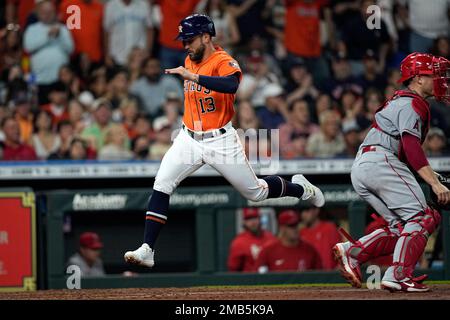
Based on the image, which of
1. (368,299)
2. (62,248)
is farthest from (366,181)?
(62,248)

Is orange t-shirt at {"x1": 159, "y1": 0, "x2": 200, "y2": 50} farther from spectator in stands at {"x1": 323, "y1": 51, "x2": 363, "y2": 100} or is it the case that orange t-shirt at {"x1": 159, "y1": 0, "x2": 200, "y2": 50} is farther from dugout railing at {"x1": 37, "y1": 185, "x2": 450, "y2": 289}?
dugout railing at {"x1": 37, "y1": 185, "x2": 450, "y2": 289}

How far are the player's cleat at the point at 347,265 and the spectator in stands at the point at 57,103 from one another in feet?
17.9

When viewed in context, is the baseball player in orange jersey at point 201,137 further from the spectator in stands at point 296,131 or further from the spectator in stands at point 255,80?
the spectator in stands at point 255,80

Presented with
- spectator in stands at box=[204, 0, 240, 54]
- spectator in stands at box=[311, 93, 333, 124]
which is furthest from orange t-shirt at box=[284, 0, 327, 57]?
spectator in stands at box=[311, 93, 333, 124]

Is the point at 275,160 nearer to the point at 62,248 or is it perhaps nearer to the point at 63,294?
the point at 62,248

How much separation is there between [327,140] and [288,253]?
6.42ft

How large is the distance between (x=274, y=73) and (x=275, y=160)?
2.05 metres

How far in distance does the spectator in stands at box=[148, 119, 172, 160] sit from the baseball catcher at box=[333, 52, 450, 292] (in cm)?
452

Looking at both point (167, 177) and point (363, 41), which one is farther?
point (363, 41)

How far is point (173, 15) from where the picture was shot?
1306 cm

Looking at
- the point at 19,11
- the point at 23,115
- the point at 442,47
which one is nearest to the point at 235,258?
the point at 23,115

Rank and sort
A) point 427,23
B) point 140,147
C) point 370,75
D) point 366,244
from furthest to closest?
1. point 427,23
2. point 370,75
3. point 140,147
4. point 366,244

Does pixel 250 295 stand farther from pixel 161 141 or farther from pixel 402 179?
pixel 161 141

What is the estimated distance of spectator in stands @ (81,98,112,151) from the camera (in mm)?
12016
